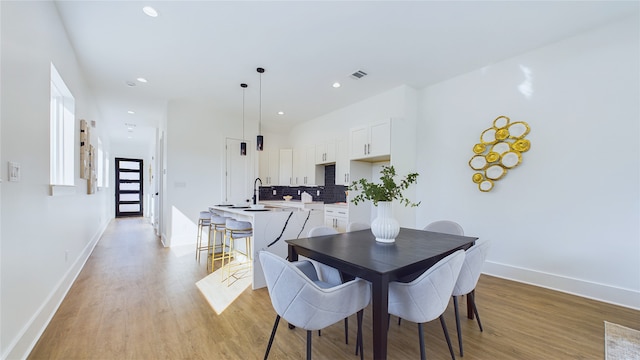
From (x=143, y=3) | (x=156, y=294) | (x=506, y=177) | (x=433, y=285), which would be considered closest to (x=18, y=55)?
(x=143, y=3)

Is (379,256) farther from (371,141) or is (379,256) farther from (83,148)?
(83,148)

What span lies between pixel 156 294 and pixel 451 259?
9.74 feet

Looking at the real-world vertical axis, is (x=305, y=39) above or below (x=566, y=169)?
above

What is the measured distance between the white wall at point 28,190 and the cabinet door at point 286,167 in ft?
13.8

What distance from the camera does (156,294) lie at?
9.15 ft

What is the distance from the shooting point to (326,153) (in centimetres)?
554

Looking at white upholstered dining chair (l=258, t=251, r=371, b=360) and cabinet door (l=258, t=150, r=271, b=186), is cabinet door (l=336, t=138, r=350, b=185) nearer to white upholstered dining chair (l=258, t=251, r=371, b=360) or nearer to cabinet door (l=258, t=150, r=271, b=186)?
cabinet door (l=258, t=150, r=271, b=186)

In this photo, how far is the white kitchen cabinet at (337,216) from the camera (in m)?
4.54

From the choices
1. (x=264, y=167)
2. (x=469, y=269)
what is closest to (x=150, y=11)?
(x=469, y=269)

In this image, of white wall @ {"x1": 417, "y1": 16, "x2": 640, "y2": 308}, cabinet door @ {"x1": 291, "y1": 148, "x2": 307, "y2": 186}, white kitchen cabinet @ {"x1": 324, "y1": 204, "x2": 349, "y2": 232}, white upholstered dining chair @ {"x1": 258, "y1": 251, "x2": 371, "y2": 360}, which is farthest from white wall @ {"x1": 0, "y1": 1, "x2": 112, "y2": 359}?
white wall @ {"x1": 417, "y1": 16, "x2": 640, "y2": 308}

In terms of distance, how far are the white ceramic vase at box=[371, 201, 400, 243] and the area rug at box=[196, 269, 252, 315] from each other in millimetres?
1671

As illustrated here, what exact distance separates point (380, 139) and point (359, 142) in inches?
18.5

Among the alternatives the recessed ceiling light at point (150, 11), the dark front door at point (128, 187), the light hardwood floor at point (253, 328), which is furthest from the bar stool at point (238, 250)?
the dark front door at point (128, 187)

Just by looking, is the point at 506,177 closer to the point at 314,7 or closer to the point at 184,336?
the point at 314,7
